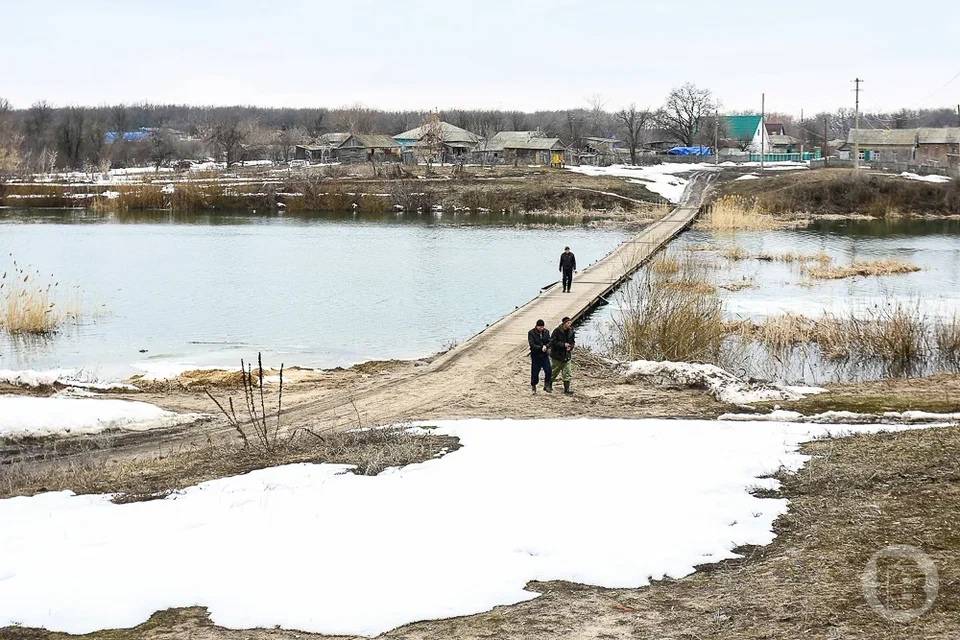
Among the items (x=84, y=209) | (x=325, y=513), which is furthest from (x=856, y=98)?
(x=325, y=513)

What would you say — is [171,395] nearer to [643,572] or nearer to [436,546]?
[436,546]

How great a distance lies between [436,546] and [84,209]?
7028 cm

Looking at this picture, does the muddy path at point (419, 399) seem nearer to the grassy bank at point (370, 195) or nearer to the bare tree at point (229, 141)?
the grassy bank at point (370, 195)

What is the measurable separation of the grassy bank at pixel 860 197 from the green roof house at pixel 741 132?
5432 cm

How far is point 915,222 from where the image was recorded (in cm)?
6278

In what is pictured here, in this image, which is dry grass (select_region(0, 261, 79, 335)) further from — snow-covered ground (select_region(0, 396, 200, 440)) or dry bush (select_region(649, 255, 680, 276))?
dry bush (select_region(649, 255, 680, 276))

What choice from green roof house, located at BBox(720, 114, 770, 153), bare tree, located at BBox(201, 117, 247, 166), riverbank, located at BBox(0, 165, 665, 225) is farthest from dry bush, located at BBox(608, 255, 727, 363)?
green roof house, located at BBox(720, 114, 770, 153)

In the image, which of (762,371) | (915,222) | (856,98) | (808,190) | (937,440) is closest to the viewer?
(937,440)

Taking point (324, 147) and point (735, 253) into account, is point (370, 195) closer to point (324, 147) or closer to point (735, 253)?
point (735, 253)

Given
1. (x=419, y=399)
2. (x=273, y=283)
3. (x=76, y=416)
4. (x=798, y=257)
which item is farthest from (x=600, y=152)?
(x=76, y=416)

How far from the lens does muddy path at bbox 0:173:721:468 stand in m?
15.4

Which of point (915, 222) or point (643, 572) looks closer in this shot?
point (643, 572)

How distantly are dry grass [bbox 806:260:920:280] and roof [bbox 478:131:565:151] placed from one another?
70.8 m

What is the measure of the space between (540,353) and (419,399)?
7.45 ft
